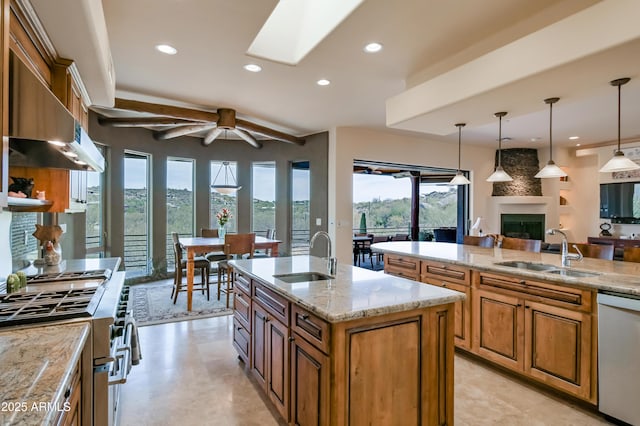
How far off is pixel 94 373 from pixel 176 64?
2.93 meters

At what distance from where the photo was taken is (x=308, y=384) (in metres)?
1.80

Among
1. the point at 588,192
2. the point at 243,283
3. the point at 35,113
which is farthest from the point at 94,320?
the point at 588,192

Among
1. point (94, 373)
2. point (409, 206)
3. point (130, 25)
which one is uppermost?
point (130, 25)

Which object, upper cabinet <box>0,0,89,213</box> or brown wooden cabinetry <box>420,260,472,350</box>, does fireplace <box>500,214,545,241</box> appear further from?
upper cabinet <box>0,0,89,213</box>

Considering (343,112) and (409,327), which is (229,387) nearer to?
(409,327)

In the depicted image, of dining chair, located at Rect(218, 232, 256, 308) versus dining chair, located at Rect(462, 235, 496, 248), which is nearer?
dining chair, located at Rect(462, 235, 496, 248)

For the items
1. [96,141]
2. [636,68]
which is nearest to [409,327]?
[636,68]

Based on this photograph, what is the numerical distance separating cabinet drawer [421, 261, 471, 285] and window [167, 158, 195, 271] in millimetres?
4954

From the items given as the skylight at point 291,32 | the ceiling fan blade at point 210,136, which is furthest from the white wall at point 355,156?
the skylight at point 291,32

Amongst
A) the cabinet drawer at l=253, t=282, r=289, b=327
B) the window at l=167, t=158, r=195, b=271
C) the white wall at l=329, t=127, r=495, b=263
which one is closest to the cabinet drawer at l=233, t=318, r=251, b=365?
the cabinet drawer at l=253, t=282, r=289, b=327

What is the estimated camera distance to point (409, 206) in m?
9.67

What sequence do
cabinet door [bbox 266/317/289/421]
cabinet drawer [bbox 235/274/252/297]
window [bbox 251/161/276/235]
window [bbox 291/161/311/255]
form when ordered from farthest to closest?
window [bbox 251/161/276/235], window [bbox 291/161/311/255], cabinet drawer [bbox 235/274/252/297], cabinet door [bbox 266/317/289/421]

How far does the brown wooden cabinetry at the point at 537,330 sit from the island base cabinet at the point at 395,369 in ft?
3.58

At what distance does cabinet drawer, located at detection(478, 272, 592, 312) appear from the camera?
2.36 m
